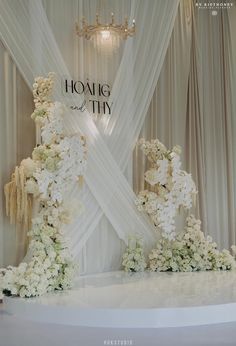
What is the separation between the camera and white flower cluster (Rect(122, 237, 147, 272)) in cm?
636

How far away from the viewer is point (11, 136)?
5895 millimetres

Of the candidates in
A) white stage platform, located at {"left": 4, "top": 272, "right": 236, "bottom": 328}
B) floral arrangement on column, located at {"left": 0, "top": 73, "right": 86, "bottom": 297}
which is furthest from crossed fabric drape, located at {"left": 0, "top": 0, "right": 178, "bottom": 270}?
white stage platform, located at {"left": 4, "top": 272, "right": 236, "bottom": 328}

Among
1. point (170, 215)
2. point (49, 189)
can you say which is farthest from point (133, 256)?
point (49, 189)

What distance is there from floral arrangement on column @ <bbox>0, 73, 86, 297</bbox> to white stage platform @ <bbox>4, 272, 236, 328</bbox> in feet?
0.69

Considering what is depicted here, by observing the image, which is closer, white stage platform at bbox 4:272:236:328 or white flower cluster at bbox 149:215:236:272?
white stage platform at bbox 4:272:236:328

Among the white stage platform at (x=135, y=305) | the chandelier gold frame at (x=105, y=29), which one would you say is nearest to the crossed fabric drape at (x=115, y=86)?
the chandelier gold frame at (x=105, y=29)

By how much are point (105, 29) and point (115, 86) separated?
628 millimetres

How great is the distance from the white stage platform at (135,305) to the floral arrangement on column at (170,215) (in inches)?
31.0

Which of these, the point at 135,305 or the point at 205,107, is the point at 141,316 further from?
the point at 205,107

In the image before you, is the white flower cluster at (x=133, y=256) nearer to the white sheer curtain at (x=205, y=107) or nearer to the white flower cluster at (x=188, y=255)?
the white flower cluster at (x=188, y=255)

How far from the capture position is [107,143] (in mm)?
6355

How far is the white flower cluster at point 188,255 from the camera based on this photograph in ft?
21.2

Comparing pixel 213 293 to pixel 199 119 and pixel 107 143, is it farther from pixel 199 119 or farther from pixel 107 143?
pixel 199 119

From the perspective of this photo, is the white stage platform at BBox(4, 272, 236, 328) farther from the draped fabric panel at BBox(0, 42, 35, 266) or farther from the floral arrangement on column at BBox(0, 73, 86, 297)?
the draped fabric panel at BBox(0, 42, 35, 266)
